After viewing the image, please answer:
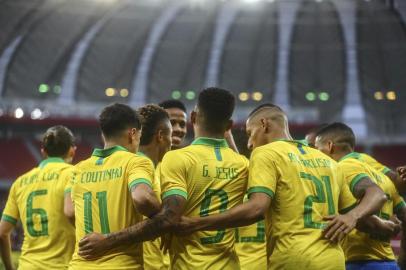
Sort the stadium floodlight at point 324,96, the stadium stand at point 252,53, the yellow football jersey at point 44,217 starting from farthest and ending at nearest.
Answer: the stadium floodlight at point 324,96
the stadium stand at point 252,53
the yellow football jersey at point 44,217

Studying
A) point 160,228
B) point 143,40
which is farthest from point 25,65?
point 160,228

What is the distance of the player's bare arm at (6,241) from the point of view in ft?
18.0

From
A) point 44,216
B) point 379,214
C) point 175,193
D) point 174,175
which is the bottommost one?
point 379,214

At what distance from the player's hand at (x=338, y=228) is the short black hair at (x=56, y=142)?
2.96m

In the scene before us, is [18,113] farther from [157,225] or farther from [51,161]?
[157,225]

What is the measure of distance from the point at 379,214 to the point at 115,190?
2.41 metres

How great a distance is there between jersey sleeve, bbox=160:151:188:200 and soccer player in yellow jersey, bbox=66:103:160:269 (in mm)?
105

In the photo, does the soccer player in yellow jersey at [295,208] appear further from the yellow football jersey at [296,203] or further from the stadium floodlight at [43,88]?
the stadium floodlight at [43,88]

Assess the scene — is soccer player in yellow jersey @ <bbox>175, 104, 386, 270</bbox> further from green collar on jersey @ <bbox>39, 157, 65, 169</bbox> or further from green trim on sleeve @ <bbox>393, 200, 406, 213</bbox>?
green collar on jersey @ <bbox>39, 157, 65, 169</bbox>

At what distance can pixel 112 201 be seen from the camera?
154 inches

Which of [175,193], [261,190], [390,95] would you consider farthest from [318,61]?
[175,193]

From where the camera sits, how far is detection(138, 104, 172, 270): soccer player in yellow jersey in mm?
4648

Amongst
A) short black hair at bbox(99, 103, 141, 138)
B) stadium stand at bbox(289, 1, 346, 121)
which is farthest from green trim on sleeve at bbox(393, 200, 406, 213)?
stadium stand at bbox(289, 1, 346, 121)

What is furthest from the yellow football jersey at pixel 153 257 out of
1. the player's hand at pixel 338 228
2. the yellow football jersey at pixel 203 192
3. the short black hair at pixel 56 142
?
the short black hair at pixel 56 142
